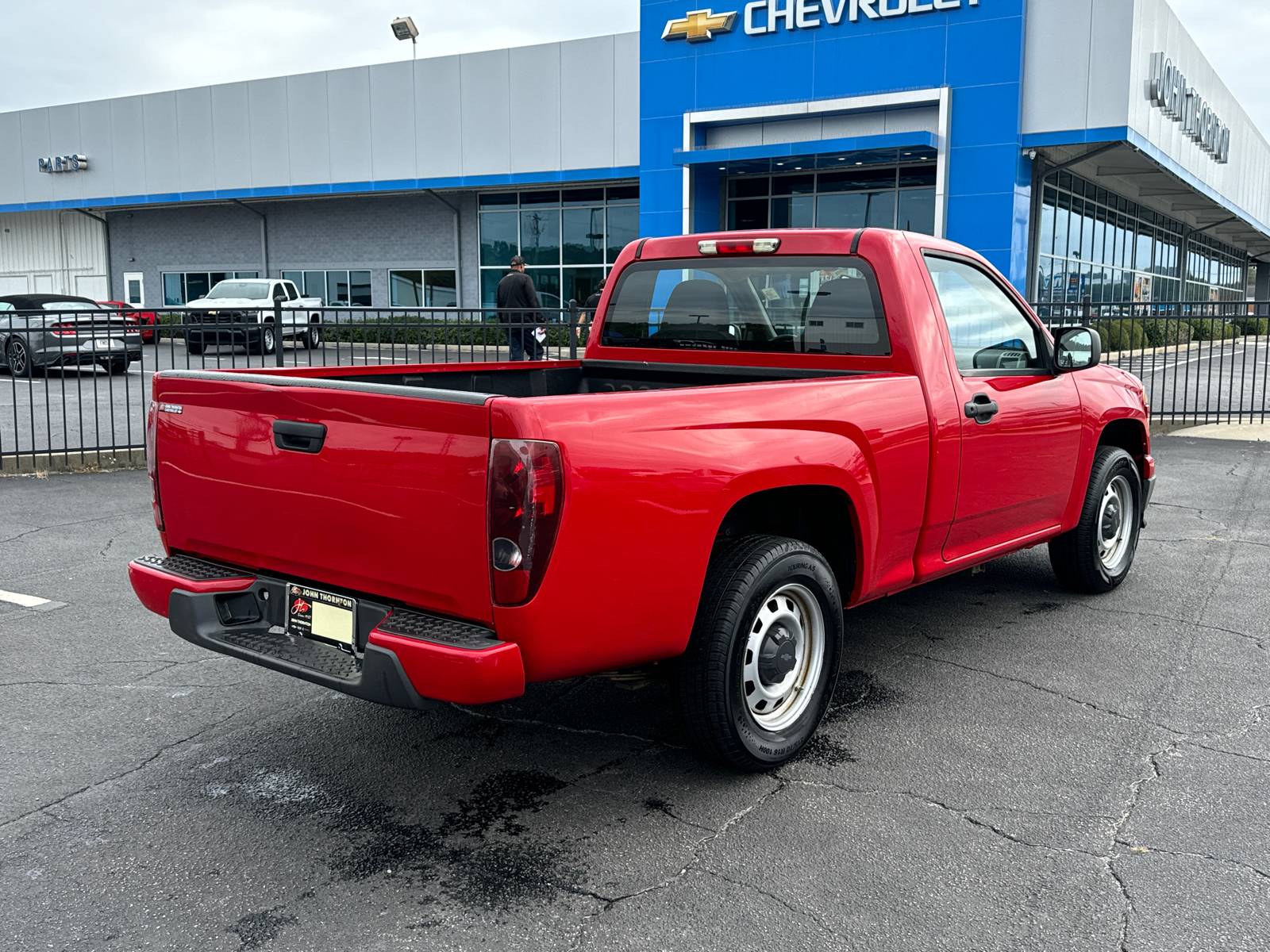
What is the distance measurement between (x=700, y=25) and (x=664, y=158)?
3.09 m

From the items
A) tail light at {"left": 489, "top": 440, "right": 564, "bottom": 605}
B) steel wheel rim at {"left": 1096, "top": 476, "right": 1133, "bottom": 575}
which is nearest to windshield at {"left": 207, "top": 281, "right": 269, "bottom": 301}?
steel wheel rim at {"left": 1096, "top": 476, "right": 1133, "bottom": 575}

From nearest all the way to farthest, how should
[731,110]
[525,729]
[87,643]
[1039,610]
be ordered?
[525,729] → [87,643] → [1039,610] → [731,110]

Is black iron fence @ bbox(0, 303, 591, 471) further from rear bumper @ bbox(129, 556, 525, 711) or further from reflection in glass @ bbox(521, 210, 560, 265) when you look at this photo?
reflection in glass @ bbox(521, 210, 560, 265)

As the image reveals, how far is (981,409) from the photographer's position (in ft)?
15.2

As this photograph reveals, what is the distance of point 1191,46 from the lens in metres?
28.1

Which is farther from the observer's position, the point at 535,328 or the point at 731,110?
the point at 731,110

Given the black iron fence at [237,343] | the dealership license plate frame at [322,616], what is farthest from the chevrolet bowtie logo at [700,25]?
the dealership license plate frame at [322,616]

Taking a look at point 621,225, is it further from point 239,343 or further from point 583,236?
point 239,343

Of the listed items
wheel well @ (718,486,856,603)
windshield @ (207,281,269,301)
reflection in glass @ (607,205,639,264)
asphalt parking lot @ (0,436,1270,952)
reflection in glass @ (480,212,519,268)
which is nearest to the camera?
asphalt parking lot @ (0,436,1270,952)

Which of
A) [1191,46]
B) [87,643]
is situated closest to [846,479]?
[87,643]

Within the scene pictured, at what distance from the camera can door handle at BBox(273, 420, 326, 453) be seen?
327 cm

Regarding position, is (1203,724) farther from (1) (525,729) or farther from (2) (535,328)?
(2) (535,328)

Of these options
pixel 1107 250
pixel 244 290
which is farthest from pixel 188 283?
pixel 1107 250

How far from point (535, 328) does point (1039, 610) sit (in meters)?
7.67
